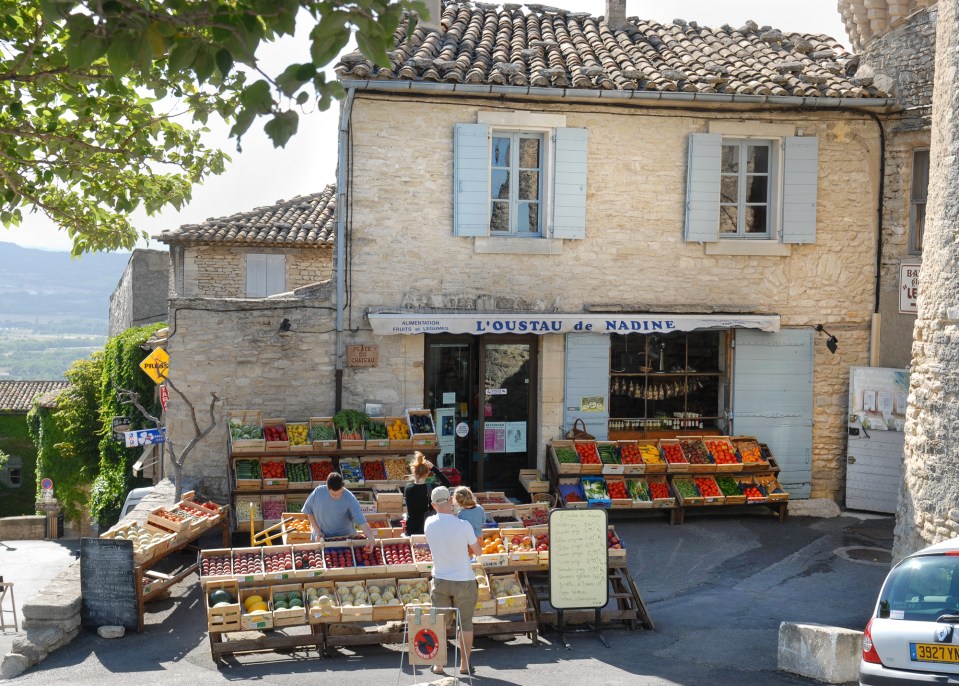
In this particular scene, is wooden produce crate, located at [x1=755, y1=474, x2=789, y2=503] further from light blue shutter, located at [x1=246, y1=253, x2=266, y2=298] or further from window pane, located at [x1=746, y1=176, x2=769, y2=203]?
light blue shutter, located at [x1=246, y1=253, x2=266, y2=298]

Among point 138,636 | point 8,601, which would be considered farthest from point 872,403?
point 8,601

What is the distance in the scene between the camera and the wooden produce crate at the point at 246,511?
11602 millimetres

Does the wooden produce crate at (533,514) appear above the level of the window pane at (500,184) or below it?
below

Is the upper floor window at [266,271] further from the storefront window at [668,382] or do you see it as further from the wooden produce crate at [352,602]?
the wooden produce crate at [352,602]

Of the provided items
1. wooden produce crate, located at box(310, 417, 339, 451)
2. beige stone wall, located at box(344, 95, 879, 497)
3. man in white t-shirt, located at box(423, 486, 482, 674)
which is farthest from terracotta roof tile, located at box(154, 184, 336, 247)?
man in white t-shirt, located at box(423, 486, 482, 674)

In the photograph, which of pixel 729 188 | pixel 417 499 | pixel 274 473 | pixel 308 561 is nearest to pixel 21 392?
→ pixel 274 473

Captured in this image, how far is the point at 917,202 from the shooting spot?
13.9 metres

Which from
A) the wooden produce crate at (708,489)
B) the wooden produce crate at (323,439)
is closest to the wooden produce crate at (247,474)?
the wooden produce crate at (323,439)

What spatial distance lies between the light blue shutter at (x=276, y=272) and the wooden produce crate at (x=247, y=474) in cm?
1049

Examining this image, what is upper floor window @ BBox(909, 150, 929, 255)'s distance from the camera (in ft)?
45.4

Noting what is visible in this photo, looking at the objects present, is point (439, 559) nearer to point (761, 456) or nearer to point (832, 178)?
point (761, 456)

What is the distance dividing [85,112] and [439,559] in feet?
14.8

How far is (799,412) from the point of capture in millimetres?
14078

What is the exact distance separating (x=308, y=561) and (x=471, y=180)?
222 inches
